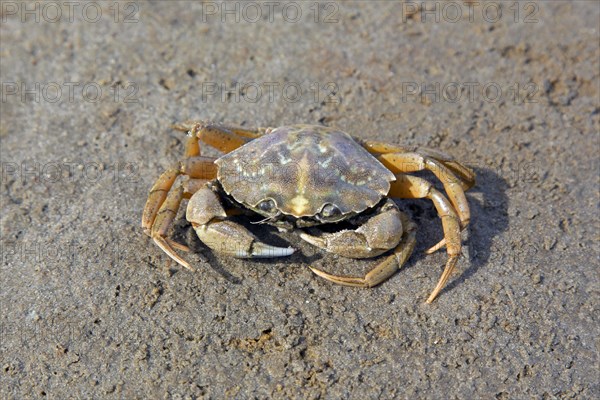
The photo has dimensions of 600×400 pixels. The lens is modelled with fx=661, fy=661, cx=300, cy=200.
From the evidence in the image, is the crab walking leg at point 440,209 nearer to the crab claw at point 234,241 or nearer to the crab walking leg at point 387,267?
the crab walking leg at point 387,267

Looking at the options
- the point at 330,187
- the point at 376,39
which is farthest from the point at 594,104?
the point at 330,187

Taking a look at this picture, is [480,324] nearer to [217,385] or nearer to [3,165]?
[217,385]

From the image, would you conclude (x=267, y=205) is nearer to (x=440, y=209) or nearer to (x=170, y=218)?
(x=170, y=218)

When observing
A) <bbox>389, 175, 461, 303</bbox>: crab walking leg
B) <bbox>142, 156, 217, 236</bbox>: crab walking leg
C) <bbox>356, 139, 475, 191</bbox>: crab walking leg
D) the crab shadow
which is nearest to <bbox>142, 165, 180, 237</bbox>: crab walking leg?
<bbox>142, 156, 217, 236</bbox>: crab walking leg

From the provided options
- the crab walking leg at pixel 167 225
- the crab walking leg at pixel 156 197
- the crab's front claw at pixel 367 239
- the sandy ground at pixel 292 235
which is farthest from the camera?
the crab walking leg at pixel 156 197

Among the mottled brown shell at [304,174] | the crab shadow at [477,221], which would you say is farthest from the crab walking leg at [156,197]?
the crab shadow at [477,221]
